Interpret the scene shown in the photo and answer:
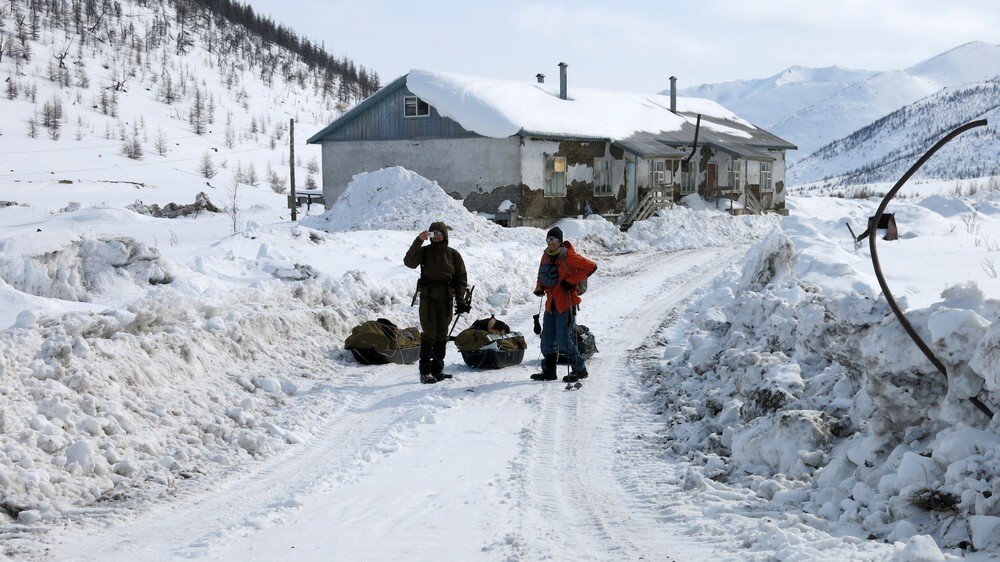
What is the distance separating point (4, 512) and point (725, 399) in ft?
18.4

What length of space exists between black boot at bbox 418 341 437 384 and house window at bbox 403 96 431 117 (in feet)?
71.0

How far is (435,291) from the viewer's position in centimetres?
986

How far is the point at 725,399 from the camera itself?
25.3 ft

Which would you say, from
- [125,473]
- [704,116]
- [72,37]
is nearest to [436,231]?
[125,473]

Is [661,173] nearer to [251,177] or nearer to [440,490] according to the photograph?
[440,490]

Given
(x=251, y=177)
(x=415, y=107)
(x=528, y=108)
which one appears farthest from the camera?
(x=251, y=177)

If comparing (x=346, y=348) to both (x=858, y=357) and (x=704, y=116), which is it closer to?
(x=858, y=357)

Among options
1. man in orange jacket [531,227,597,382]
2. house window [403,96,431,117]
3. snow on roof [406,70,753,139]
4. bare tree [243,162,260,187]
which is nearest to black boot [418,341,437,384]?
man in orange jacket [531,227,597,382]

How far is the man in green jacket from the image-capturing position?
976 centimetres

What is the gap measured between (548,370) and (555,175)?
21183mm

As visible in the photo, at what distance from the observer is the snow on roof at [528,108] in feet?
95.3

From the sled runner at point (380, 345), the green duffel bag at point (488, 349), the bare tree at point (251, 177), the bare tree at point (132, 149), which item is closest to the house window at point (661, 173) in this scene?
the green duffel bag at point (488, 349)

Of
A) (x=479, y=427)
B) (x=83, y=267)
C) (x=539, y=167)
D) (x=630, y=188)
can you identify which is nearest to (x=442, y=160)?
(x=539, y=167)

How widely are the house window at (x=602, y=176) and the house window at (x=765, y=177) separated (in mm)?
11569
